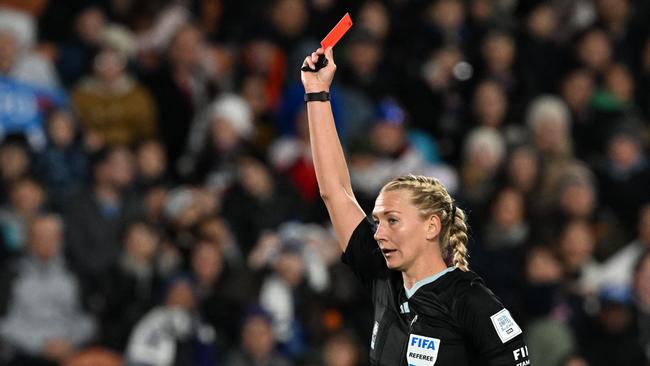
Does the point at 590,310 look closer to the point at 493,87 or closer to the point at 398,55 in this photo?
the point at 493,87

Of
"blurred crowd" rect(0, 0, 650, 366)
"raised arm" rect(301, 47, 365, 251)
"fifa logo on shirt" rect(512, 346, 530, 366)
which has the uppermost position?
"blurred crowd" rect(0, 0, 650, 366)

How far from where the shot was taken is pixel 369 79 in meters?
11.3

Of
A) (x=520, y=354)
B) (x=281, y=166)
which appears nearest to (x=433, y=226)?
(x=520, y=354)

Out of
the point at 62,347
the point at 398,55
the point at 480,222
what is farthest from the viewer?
the point at 398,55

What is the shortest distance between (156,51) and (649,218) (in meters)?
4.41

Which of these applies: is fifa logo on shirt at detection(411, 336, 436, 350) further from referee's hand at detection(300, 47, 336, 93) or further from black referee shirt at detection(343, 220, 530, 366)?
referee's hand at detection(300, 47, 336, 93)

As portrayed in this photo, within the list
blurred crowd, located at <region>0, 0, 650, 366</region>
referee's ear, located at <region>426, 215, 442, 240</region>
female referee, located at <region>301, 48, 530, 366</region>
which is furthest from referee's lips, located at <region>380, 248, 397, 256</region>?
blurred crowd, located at <region>0, 0, 650, 366</region>

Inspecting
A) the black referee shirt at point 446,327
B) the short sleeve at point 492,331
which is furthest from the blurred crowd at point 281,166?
the short sleeve at point 492,331

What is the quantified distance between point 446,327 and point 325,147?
82cm

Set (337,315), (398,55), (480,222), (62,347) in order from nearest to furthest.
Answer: (62,347), (337,315), (480,222), (398,55)

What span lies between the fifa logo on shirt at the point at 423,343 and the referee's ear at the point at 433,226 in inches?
14.4

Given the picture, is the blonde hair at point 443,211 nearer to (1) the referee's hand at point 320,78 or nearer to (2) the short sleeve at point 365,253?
(2) the short sleeve at point 365,253

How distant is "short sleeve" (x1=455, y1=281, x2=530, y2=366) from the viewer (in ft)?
13.8

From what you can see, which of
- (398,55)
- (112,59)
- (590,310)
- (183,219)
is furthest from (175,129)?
(590,310)
